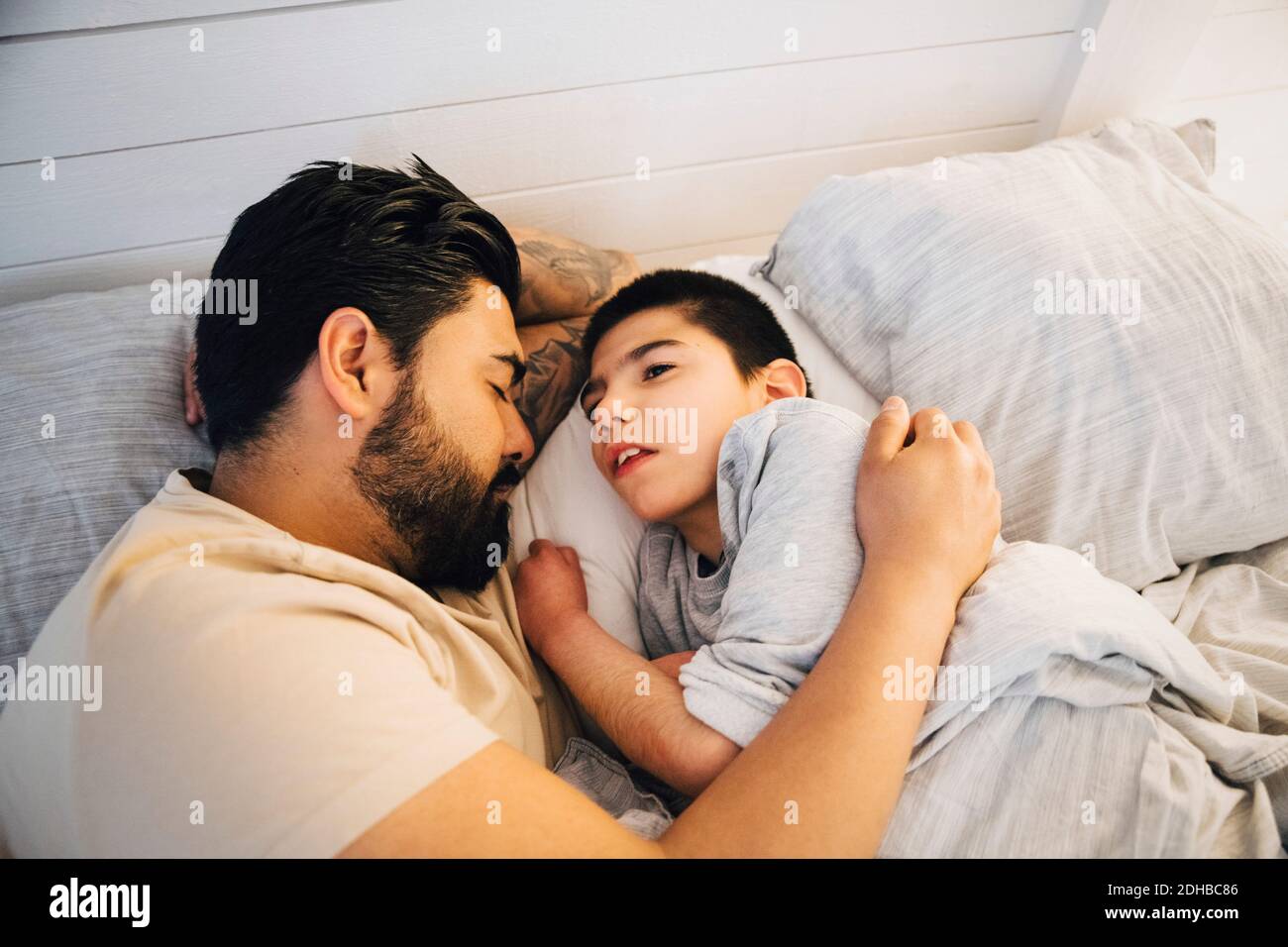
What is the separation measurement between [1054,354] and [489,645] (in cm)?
115

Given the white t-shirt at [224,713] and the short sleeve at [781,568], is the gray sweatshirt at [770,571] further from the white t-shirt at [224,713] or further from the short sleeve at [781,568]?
the white t-shirt at [224,713]

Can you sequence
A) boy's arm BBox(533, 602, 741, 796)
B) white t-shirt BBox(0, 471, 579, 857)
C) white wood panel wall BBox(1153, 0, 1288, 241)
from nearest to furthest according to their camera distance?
white t-shirt BBox(0, 471, 579, 857) < boy's arm BBox(533, 602, 741, 796) < white wood panel wall BBox(1153, 0, 1288, 241)

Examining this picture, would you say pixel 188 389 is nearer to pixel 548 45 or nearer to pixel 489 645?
pixel 489 645

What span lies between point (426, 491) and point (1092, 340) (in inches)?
48.1

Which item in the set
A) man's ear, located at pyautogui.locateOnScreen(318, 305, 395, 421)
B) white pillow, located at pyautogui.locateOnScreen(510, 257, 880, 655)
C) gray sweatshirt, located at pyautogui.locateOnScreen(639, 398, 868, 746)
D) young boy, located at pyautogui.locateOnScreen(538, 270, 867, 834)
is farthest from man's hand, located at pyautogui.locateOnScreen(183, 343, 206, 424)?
gray sweatshirt, located at pyautogui.locateOnScreen(639, 398, 868, 746)

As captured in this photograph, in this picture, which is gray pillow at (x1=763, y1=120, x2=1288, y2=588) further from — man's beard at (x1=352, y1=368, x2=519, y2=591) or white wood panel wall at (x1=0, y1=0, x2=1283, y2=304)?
man's beard at (x1=352, y1=368, x2=519, y2=591)

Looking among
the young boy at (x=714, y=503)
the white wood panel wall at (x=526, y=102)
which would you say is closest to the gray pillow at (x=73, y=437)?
the white wood panel wall at (x=526, y=102)

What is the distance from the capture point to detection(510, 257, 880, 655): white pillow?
1.37 m

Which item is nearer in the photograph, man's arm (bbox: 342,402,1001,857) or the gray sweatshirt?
man's arm (bbox: 342,402,1001,857)

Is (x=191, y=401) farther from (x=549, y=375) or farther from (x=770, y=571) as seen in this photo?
(x=770, y=571)

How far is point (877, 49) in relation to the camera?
5.73ft

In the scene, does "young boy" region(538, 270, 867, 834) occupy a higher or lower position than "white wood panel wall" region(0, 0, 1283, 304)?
lower

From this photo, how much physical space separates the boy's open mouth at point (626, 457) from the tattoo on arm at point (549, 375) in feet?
0.65

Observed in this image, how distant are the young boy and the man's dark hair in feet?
1.24
